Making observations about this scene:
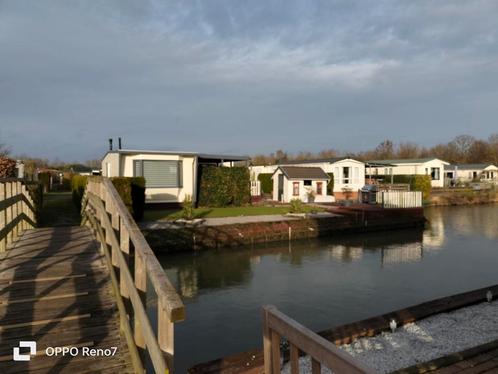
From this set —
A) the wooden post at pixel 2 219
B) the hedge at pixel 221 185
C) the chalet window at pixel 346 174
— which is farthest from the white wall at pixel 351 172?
the wooden post at pixel 2 219

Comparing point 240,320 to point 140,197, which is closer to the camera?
point 240,320

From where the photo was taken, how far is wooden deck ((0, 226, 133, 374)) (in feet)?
10.0

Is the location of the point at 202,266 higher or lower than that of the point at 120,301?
lower

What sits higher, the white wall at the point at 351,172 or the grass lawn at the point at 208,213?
the white wall at the point at 351,172

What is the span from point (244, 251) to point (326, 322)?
286 inches

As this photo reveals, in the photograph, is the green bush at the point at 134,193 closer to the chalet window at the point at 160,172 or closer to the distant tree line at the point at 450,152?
the chalet window at the point at 160,172

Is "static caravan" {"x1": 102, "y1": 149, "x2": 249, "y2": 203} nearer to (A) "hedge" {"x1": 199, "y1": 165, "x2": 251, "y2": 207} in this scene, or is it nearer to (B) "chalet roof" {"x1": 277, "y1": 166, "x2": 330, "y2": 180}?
(A) "hedge" {"x1": 199, "y1": 165, "x2": 251, "y2": 207}

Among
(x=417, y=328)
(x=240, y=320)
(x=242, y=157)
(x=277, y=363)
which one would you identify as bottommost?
(x=240, y=320)

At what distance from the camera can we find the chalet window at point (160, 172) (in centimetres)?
1925

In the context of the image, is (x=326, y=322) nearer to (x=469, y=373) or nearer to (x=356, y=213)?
(x=469, y=373)

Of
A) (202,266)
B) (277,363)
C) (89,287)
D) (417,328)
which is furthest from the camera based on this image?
(202,266)

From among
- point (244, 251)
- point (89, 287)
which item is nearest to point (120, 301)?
point (89, 287)

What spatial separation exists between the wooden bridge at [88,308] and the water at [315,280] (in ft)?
6.60

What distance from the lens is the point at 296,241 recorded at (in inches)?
651
